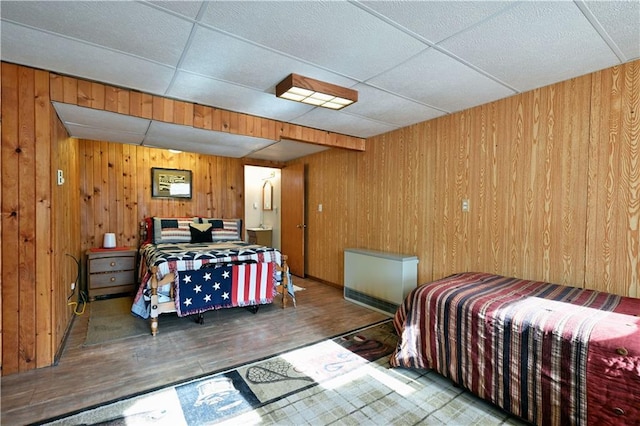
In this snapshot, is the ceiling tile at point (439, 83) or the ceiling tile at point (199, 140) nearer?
the ceiling tile at point (439, 83)

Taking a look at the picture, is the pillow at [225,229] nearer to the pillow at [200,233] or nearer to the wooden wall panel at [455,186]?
the pillow at [200,233]

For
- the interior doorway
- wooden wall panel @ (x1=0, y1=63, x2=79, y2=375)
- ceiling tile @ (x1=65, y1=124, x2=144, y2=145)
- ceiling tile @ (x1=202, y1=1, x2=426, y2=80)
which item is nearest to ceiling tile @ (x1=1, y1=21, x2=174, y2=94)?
wooden wall panel @ (x1=0, y1=63, x2=79, y2=375)

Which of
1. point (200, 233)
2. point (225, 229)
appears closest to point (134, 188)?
point (200, 233)

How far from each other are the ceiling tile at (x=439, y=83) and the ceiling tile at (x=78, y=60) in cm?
174

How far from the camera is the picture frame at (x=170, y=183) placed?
15.6 ft

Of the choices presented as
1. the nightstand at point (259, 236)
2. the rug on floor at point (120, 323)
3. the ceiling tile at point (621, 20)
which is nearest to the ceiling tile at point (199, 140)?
the rug on floor at point (120, 323)

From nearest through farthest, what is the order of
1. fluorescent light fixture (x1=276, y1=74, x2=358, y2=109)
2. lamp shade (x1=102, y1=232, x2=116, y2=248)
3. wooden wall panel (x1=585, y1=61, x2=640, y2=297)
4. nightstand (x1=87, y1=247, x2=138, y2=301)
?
wooden wall panel (x1=585, y1=61, x2=640, y2=297), fluorescent light fixture (x1=276, y1=74, x2=358, y2=109), nightstand (x1=87, y1=247, x2=138, y2=301), lamp shade (x1=102, y1=232, x2=116, y2=248)

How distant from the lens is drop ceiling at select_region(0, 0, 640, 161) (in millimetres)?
1564

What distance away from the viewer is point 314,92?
8.03ft

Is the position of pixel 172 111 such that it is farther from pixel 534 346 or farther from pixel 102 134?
pixel 534 346

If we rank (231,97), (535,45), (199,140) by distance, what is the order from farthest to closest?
(199,140)
(231,97)
(535,45)

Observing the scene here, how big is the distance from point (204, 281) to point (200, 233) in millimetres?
1513

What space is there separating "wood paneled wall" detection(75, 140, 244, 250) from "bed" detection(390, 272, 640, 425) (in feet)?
13.2

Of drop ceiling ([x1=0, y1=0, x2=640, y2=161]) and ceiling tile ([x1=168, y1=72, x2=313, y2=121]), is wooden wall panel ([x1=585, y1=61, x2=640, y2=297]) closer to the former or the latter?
drop ceiling ([x1=0, y1=0, x2=640, y2=161])
